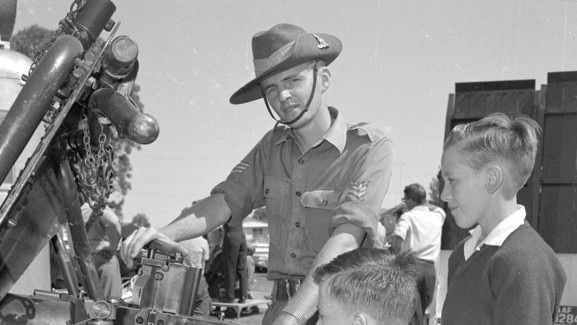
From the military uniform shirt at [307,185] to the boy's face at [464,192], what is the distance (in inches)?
11.5

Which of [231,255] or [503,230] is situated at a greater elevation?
[503,230]

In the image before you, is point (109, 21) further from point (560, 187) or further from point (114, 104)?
point (560, 187)

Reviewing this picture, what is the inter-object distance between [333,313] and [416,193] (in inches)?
236

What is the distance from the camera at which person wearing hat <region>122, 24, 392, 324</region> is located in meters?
2.59

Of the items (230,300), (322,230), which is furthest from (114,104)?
(230,300)

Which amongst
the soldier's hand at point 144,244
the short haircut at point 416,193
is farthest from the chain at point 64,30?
the short haircut at point 416,193

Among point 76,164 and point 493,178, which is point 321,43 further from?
point 76,164

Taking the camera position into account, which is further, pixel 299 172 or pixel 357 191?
pixel 299 172

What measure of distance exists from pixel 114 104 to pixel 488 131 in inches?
40.2

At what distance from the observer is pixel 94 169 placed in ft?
6.89

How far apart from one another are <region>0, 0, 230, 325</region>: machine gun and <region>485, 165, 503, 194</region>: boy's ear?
2.73 ft

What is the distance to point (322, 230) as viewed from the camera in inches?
104

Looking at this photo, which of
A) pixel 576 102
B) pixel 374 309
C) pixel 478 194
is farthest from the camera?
pixel 576 102

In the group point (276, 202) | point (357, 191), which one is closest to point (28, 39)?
point (276, 202)
